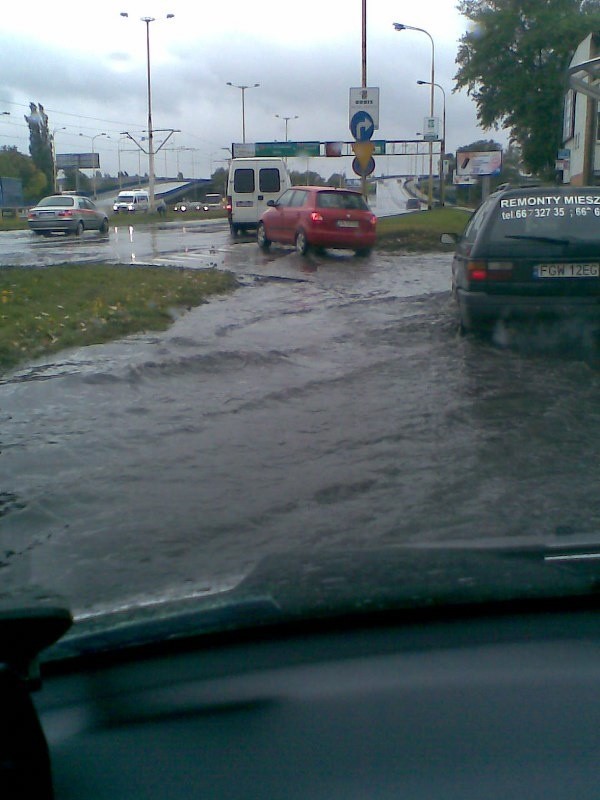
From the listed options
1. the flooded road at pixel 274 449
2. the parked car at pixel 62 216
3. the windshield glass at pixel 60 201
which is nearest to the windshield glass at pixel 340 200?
the flooded road at pixel 274 449

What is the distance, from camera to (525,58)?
154 feet

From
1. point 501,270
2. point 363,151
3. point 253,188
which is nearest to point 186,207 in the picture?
point 253,188

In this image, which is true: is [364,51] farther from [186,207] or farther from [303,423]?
[186,207]

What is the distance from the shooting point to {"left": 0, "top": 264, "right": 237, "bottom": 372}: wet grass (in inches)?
371

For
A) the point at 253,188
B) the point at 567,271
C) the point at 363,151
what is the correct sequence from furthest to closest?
the point at 253,188 → the point at 363,151 → the point at 567,271

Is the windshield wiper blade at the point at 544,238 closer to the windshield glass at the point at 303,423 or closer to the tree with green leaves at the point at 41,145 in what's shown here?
the windshield glass at the point at 303,423

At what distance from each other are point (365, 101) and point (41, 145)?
236ft

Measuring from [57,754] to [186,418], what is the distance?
5.15 meters

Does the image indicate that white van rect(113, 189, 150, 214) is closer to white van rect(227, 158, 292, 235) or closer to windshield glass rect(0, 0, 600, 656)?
white van rect(227, 158, 292, 235)

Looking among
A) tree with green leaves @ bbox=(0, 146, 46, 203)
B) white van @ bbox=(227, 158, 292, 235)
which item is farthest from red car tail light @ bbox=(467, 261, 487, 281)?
tree with green leaves @ bbox=(0, 146, 46, 203)

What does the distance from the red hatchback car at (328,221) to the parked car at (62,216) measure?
12.1m

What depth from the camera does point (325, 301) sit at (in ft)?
42.6

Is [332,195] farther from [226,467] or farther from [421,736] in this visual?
[421,736]

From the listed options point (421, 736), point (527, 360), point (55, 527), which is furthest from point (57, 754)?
point (527, 360)
